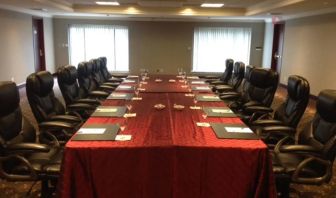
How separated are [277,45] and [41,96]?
29.8 ft

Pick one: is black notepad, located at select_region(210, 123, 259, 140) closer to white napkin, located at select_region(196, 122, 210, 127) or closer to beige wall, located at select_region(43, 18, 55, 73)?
white napkin, located at select_region(196, 122, 210, 127)

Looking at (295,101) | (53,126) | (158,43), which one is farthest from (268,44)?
(53,126)

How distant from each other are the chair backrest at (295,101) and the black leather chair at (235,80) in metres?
2.20

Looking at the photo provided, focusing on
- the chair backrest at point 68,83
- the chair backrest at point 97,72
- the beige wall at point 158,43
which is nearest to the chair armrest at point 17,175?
the chair backrest at point 68,83

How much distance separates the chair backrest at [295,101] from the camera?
3248mm

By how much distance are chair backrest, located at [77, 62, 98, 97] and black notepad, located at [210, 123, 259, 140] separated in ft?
10.3

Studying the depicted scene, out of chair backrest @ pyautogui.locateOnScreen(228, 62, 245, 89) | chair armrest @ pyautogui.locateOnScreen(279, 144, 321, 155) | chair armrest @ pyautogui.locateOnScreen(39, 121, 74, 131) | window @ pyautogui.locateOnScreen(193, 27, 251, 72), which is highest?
window @ pyautogui.locateOnScreen(193, 27, 251, 72)

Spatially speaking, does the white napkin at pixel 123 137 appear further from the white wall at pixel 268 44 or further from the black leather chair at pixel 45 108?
the white wall at pixel 268 44

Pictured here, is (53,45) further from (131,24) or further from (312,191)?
(312,191)

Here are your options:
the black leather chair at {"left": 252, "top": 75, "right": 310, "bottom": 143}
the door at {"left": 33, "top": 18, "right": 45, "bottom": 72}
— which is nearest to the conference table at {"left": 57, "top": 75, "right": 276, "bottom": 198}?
the black leather chair at {"left": 252, "top": 75, "right": 310, "bottom": 143}

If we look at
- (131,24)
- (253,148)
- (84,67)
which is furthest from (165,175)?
(131,24)

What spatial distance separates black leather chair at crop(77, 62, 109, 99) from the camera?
16.8ft

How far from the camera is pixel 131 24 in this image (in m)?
11.6

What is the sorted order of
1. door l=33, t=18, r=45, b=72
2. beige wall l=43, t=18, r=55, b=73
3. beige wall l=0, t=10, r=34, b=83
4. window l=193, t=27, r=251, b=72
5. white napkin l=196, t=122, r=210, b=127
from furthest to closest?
window l=193, t=27, r=251, b=72 → beige wall l=43, t=18, r=55, b=73 → door l=33, t=18, r=45, b=72 → beige wall l=0, t=10, r=34, b=83 → white napkin l=196, t=122, r=210, b=127
